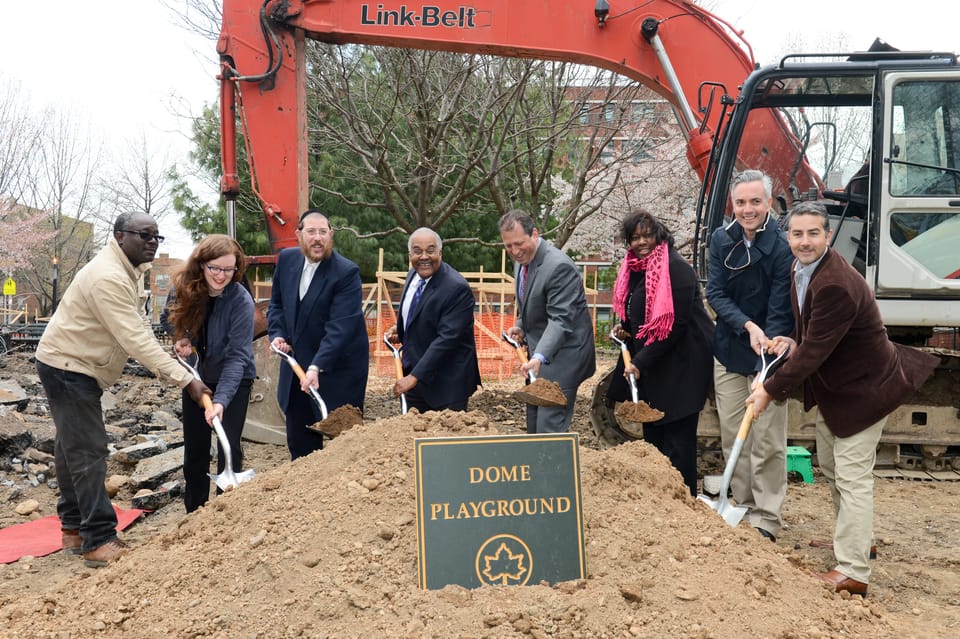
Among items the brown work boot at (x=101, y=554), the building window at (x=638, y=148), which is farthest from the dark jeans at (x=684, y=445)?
the building window at (x=638, y=148)

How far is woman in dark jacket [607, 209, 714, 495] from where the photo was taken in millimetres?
4941

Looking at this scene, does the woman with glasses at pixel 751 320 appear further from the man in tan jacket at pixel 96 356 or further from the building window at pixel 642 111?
the building window at pixel 642 111

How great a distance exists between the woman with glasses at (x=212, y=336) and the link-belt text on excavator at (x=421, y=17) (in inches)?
130

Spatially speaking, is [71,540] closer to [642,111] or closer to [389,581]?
[389,581]

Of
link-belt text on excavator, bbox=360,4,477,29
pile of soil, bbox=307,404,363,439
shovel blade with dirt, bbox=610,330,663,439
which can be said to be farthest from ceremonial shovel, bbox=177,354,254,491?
link-belt text on excavator, bbox=360,4,477,29

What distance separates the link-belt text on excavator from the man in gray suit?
9.57ft

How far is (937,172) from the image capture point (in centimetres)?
590

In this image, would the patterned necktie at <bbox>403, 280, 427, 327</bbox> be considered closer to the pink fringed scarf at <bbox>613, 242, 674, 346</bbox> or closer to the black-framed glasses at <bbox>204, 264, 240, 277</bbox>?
the black-framed glasses at <bbox>204, 264, 240, 277</bbox>

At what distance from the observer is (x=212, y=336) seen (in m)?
4.87

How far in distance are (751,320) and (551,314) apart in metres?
1.14

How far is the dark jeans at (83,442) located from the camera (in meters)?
4.52

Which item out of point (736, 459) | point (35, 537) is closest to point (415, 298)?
point (736, 459)

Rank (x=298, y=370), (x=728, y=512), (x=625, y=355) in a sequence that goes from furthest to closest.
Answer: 1. (x=625, y=355)
2. (x=298, y=370)
3. (x=728, y=512)

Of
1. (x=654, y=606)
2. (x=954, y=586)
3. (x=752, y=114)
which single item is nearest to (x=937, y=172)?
(x=752, y=114)
